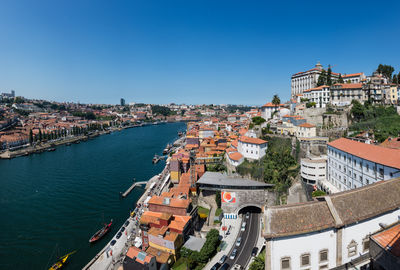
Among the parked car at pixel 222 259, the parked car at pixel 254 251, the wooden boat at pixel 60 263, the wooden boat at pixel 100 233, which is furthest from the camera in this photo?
the wooden boat at pixel 100 233

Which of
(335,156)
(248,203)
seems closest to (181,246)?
(248,203)

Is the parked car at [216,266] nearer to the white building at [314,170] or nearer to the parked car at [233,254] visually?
the parked car at [233,254]

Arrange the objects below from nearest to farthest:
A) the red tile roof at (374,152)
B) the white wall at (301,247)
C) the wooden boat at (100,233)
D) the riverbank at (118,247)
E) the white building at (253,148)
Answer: the white wall at (301,247) < the red tile roof at (374,152) < the riverbank at (118,247) < the wooden boat at (100,233) < the white building at (253,148)

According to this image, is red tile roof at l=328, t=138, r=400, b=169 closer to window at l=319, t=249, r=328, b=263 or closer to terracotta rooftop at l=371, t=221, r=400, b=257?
terracotta rooftop at l=371, t=221, r=400, b=257

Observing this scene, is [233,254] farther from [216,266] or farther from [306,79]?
[306,79]

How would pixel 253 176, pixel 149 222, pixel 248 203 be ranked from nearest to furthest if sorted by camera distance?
pixel 149 222
pixel 248 203
pixel 253 176

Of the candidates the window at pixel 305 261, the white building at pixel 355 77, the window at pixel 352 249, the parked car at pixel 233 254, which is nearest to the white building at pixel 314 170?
the parked car at pixel 233 254

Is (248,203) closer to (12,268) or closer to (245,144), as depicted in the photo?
(245,144)

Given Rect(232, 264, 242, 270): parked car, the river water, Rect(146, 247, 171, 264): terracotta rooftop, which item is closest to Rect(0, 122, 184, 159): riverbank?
the river water
